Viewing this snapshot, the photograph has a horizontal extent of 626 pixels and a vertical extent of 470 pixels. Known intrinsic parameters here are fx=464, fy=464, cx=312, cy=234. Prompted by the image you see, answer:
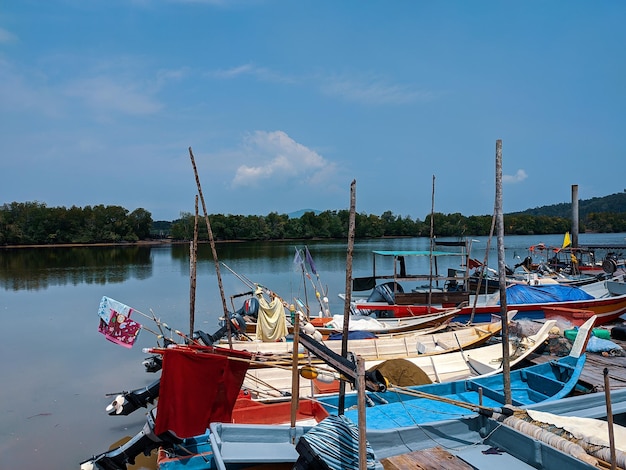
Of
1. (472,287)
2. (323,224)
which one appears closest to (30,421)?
(472,287)

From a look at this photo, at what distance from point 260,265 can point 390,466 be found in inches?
1507

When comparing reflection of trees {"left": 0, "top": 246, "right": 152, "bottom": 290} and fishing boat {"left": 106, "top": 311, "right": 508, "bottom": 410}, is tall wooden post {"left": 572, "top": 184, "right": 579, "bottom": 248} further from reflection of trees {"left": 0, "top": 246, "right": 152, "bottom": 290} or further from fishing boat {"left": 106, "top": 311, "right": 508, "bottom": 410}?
reflection of trees {"left": 0, "top": 246, "right": 152, "bottom": 290}

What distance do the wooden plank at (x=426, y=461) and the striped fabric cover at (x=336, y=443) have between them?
91cm

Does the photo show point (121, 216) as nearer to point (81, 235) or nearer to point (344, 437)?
point (81, 235)

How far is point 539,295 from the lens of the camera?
54.3 ft

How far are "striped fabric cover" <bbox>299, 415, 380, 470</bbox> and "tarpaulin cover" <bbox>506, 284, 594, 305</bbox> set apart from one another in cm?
1305

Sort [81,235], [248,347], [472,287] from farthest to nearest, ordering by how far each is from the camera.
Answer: [81,235] → [472,287] → [248,347]

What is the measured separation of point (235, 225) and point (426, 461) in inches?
3174

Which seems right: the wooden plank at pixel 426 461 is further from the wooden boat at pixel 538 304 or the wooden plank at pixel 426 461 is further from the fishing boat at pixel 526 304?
the wooden boat at pixel 538 304

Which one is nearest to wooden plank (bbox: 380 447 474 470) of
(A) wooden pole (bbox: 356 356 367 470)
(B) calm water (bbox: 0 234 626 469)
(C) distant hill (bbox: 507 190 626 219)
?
(A) wooden pole (bbox: 356 356 367 470)

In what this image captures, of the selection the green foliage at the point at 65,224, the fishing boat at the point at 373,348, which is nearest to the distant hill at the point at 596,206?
the green foliage at the point at 65,224

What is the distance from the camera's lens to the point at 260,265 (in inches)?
1713

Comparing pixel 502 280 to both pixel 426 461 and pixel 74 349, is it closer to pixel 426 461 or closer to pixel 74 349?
pixel 426 461

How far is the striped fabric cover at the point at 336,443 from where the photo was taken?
456 centimetres
